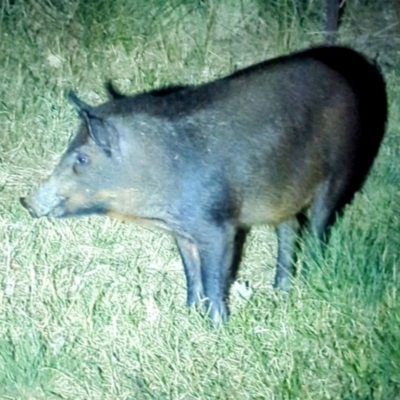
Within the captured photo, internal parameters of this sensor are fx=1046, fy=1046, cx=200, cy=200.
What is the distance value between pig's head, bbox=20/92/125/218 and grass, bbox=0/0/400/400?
0.49 metres

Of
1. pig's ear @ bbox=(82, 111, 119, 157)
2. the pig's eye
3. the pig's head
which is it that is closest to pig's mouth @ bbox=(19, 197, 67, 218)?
the pig's head

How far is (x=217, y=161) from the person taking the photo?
4.88 m

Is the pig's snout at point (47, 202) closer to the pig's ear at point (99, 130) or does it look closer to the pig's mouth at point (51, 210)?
the pig's mouth at point (51, 210)

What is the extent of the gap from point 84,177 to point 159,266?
0.93 metres

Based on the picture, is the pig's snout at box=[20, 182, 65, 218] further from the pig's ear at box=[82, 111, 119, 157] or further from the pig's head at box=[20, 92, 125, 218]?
the pig's ear at box=[82, 111, 119, 157]

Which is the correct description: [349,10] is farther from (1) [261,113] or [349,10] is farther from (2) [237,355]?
(2) [237,355]

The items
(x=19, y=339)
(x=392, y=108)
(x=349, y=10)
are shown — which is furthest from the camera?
(x=349, y=10)

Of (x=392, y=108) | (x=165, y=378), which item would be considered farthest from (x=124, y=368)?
(x=392, y=108)

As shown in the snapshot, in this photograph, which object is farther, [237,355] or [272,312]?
[272,312]

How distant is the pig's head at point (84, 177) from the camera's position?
479 cm

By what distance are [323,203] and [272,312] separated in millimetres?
689

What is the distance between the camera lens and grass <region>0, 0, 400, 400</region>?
4395mm

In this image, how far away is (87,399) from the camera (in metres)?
4.37

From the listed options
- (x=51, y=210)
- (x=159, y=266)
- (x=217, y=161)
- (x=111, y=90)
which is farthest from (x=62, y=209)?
(x=111, y=90)
